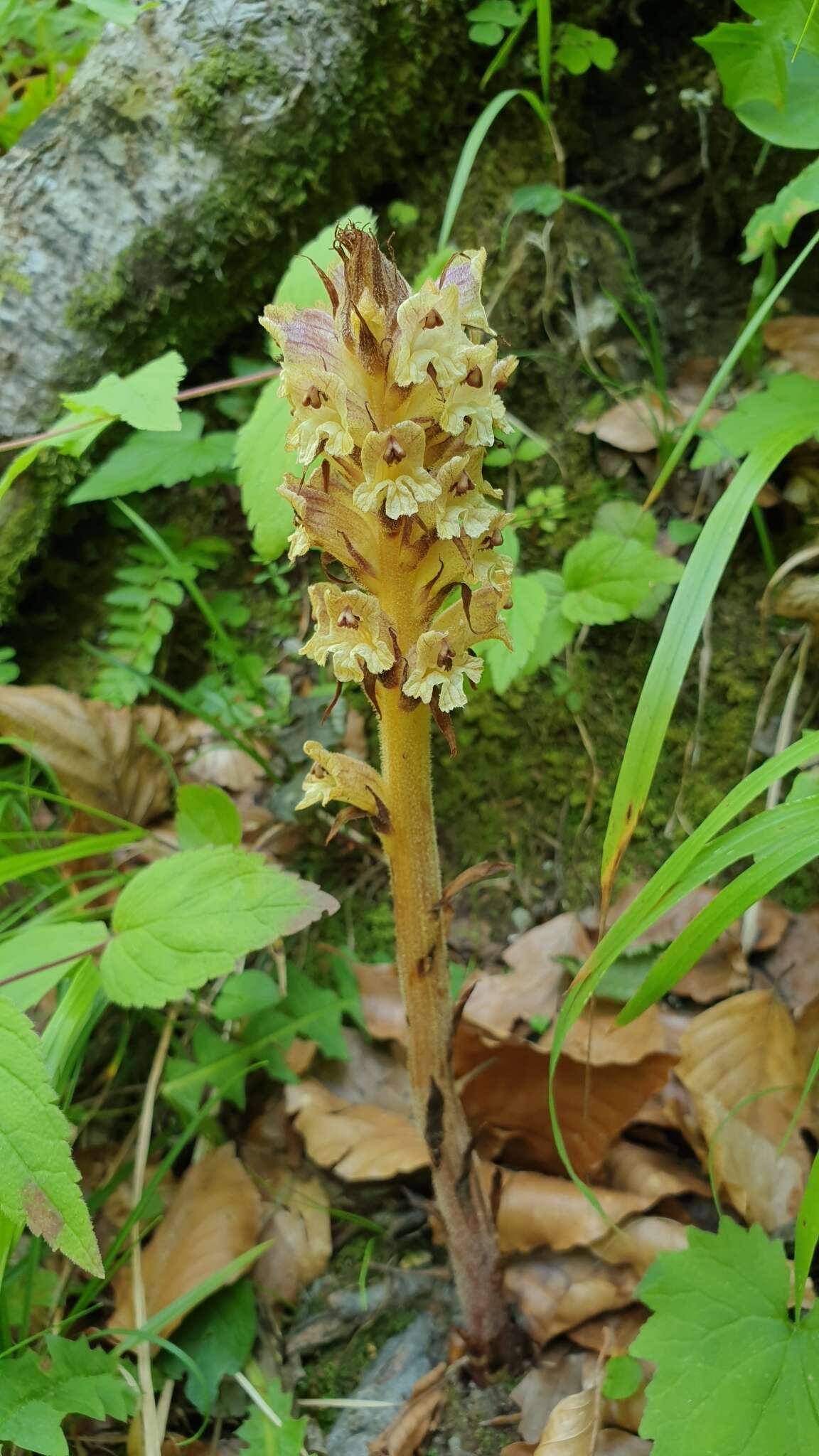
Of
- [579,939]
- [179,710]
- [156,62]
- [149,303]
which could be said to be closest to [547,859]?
[579,939]

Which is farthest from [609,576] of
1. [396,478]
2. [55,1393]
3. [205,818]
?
[55,1393]

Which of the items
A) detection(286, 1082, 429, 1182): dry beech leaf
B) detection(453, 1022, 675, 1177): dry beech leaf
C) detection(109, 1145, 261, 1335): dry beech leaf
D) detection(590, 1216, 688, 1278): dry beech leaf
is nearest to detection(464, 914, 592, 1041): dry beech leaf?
detection(453, 1022, 675, 1177): dry beech leaf

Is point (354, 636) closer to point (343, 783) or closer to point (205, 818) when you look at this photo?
point (343, 783)

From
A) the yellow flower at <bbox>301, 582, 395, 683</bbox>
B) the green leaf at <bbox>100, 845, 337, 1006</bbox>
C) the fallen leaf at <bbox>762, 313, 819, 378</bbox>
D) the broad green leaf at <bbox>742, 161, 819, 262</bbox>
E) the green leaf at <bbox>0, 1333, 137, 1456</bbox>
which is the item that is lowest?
the green leaf at <bbox>0, 1333, 137, 1456</bbox>

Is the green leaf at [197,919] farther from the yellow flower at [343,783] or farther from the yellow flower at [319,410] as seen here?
the yellow flower at [319,410]

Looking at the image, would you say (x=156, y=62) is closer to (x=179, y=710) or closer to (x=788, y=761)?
(x=179, y=710)

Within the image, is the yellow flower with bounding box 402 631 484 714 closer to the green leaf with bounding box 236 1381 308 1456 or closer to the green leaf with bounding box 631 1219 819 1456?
the green leaf with bounding box 631 1219 819 1456
